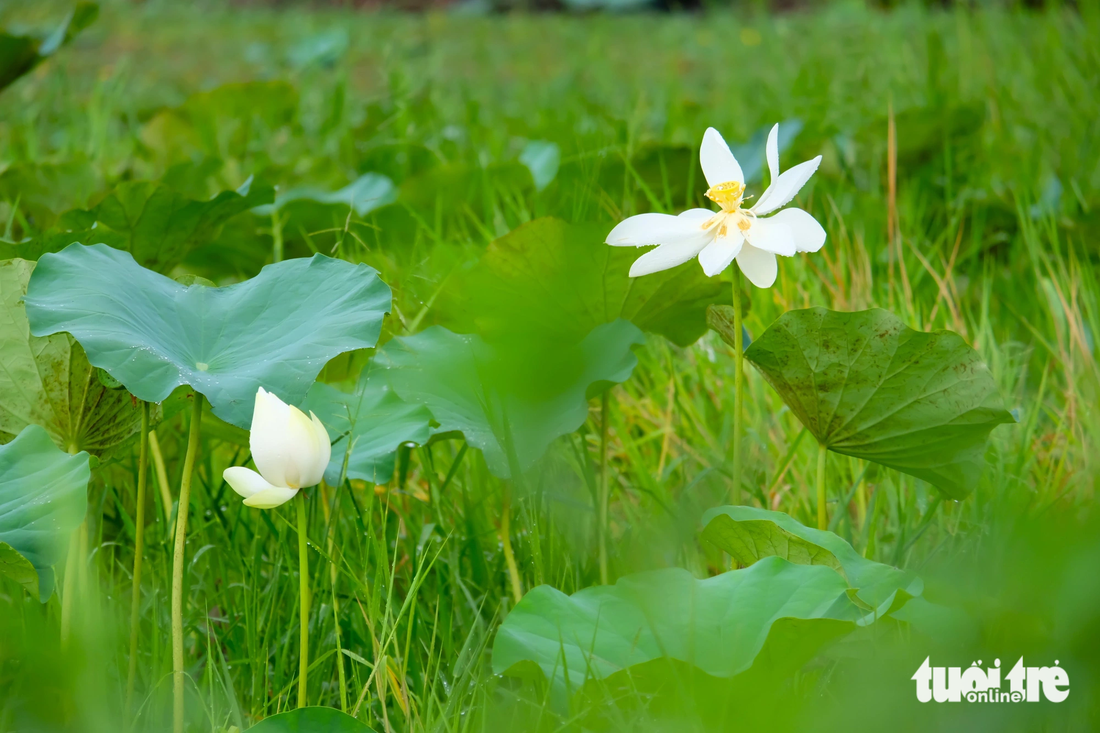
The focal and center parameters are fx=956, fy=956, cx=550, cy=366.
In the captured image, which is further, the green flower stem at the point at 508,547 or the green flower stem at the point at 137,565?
the green flower stem at the point at 508,547

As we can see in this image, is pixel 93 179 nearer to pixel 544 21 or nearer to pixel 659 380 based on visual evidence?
pixel 659 380

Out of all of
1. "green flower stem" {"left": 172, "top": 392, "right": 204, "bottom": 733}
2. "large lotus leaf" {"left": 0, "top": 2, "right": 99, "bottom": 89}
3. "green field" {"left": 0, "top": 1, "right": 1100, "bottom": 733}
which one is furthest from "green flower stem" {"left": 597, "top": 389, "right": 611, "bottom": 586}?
"large lotus leaf" {"left": 0, "top": 2, "right": 99, "bottom": 89}

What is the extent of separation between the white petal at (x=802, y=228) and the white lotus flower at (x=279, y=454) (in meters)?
0.34

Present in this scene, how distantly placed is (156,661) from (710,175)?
53 cm

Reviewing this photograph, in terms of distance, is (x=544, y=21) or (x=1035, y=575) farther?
(x=544, y=21)

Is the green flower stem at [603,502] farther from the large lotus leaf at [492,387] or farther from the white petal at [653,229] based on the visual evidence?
the white petal at [653,229]

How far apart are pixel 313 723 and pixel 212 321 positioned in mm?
313

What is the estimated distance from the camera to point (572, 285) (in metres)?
0.82

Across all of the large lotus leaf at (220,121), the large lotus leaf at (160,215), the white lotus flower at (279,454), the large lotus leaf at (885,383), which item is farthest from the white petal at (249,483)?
the large lotus leaf at (220,121)

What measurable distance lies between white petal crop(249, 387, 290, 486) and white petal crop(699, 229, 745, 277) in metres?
0.29

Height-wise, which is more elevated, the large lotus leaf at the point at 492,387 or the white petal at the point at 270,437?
the white petal at the point at 270,437

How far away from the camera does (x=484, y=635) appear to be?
2.39ft

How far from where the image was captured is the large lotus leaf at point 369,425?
71 centimetres

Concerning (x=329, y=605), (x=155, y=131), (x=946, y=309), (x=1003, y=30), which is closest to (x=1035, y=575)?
(x=329, y=605)
